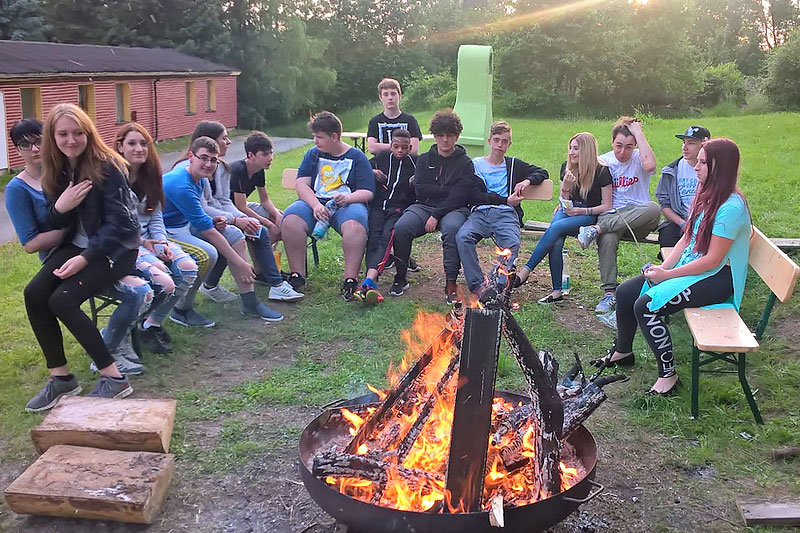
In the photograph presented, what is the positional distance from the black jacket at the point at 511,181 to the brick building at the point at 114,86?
11931 mm

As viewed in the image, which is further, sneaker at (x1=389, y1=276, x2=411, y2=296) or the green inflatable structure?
the green inflatable structure

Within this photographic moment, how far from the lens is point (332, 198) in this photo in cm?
645

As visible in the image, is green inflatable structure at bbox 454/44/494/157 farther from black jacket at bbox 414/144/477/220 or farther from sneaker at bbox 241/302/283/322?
sneaker at bbox 241/302/283/322

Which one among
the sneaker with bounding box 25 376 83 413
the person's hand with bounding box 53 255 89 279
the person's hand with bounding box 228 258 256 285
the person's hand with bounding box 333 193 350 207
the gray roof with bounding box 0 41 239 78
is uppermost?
the gray roof with bounding box 0 41 239 78

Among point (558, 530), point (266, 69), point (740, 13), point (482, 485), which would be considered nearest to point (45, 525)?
point (482, 485)

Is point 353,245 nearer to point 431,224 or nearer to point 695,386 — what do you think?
point 431,224

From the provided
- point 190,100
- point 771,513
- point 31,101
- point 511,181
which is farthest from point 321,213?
point 190,100

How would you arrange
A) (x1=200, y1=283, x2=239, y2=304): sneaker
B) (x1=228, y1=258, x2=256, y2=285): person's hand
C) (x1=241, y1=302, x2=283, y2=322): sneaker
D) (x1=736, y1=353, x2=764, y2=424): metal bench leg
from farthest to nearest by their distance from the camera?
(x1=200, y1=283, x2=239, y2=304): sneaker
(x1=241, y1=302, x2=283, y2=322): sneaker
(x1=228, y1=258, x2=256, y2=285): person's hand
(x1=736, y1=353, x2=764, y2=424): metal bench leg

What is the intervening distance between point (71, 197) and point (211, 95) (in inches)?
935

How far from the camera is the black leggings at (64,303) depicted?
4059 mm

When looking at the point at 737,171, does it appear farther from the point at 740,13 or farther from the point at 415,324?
the point at 740,13

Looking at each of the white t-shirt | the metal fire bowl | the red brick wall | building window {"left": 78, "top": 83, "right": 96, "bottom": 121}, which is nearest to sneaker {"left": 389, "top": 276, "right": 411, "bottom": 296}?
the white t-shirt

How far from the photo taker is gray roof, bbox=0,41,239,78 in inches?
609

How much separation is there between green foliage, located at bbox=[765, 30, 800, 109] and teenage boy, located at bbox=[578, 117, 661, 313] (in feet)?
74.2
